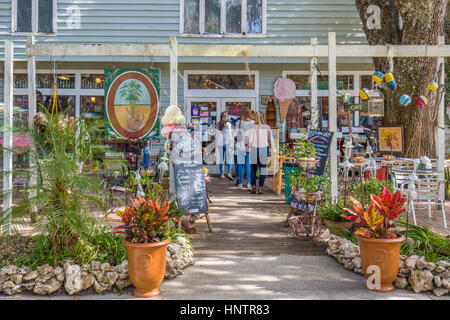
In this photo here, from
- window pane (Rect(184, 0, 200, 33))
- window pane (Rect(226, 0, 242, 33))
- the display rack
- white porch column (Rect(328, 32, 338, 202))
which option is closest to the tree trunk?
white porch column (Rect(328, 32, 338, 202))

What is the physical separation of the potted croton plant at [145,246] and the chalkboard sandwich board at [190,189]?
1671 millimetres

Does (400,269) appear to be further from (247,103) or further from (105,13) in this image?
(105,13)

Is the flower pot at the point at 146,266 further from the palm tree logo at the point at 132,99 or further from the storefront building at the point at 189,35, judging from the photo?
the storefront building at the point at 189,35

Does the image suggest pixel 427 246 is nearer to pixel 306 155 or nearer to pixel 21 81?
pixel 306 155

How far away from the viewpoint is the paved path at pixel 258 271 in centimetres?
362

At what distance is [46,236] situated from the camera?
3.91 m

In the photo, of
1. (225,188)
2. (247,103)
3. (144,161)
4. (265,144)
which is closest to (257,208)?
(265,144)

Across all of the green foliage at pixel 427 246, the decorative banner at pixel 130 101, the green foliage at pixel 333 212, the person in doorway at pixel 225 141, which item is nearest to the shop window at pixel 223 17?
the person in doorway at pixel 225 141

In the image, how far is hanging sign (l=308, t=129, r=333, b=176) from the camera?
5895 millimetres

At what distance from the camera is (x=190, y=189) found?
17.9ft

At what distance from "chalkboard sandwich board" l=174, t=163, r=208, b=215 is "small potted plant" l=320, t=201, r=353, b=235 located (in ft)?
5.04

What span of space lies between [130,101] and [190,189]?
2116 mm

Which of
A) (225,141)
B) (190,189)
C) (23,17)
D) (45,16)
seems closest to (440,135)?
(190,189)

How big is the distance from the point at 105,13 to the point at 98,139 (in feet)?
24.2
